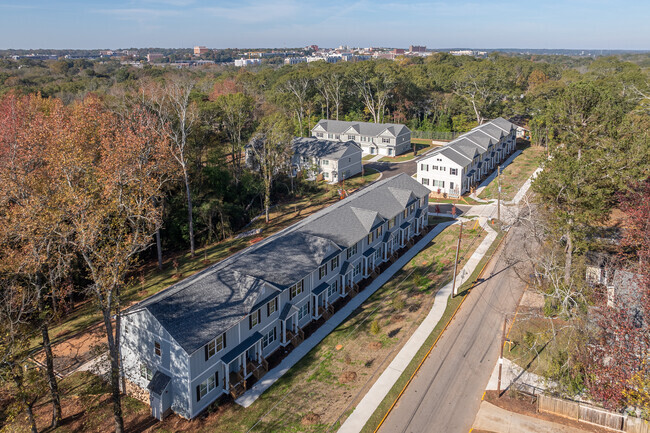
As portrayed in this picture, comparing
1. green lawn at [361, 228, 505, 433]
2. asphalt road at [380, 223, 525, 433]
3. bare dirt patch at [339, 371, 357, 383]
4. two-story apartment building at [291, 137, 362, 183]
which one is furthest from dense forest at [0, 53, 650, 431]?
bare dirt patch at [339, 371, 357, 383]

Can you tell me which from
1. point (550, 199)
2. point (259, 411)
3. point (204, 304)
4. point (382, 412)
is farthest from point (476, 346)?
point (204, 304)

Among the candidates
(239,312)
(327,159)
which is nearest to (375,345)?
(239,312)

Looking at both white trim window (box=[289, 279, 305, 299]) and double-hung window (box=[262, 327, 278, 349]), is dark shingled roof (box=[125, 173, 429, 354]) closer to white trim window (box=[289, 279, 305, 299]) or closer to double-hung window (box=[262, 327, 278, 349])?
white trim window (box=[289, 279, 305, 299])

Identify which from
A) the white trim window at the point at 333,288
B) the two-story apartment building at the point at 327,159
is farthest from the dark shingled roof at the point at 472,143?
the white trim window at the point at 333,288

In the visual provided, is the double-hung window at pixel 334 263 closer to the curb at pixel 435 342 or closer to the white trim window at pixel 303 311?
the white trim window at pixel 303 311

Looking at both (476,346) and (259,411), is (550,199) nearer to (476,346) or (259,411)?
(476,346)

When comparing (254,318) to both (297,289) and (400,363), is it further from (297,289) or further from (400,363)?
(400,363)
